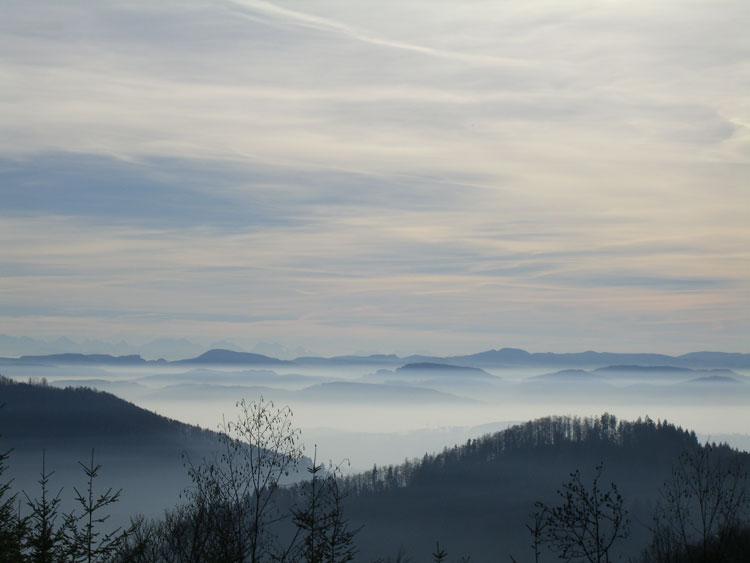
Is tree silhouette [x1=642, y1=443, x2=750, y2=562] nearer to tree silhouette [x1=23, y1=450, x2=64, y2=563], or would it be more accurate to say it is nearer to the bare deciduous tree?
the bare deciduous tree

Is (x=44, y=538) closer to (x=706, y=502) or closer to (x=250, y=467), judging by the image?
(x=250, y=467)

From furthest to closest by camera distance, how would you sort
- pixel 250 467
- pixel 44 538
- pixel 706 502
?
1. pixel 706 502
2. pixel 250 467
3. pixel 44 538

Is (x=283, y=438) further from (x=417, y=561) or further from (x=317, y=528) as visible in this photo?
(x=417, y=561)

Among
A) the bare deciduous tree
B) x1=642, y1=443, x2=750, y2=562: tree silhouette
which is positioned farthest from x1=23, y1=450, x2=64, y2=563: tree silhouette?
x1=642, y1=443, x2=750, y2=562: tree silhouette

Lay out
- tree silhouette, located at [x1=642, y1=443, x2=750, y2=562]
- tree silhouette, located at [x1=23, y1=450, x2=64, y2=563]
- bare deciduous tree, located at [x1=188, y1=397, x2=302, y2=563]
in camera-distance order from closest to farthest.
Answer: tree silhouette, located at [x1=23, y1=450, x2=64, y2=563]
tree silhouette, located at [x1=642, y1=443, x2=750, y2=562]
bare deciduous tree, located at [x1=188, y1=397, x2=302, y2=563]

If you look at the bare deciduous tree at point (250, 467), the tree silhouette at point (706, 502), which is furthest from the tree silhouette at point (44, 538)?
the tree silhouette at point (706, 502)

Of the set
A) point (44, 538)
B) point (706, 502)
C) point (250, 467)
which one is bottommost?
point (706, 502)

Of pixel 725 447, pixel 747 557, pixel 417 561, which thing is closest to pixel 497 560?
pixel 417 561

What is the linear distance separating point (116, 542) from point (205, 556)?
6.33 feet

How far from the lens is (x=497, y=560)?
19712 cm

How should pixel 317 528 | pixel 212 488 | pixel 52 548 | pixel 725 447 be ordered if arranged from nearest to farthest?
pixel 52 548 → pixel 317 528 → pixel 212 488 → pixel 725 447

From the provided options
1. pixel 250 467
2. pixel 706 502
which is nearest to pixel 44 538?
pixel 250 467

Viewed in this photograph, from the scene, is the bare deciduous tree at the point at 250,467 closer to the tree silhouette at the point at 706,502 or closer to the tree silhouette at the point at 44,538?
the tree silhouette at the point at 44,538

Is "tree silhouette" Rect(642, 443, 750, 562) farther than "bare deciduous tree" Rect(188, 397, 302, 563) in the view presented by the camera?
No
